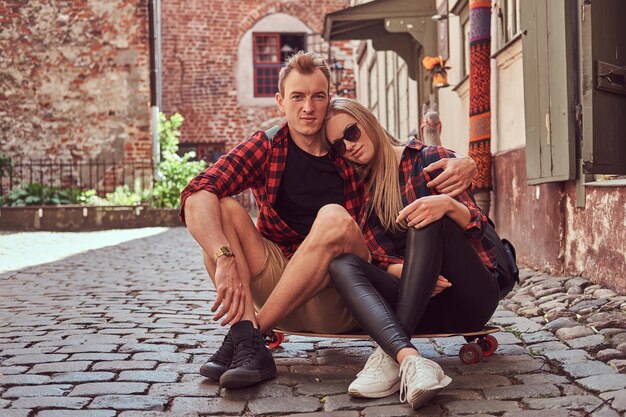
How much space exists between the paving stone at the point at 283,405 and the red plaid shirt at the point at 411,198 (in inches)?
27.6

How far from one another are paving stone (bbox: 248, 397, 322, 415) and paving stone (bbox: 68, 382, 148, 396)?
474 mm

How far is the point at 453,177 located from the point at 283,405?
3.57 ft

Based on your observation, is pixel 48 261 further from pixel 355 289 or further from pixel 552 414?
pixel 552 414

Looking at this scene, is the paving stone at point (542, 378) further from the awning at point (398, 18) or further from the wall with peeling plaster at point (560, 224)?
the awning at point (398, 18)

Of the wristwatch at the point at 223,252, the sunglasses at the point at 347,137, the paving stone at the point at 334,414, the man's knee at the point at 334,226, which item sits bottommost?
the paving stone at the point at 334,414

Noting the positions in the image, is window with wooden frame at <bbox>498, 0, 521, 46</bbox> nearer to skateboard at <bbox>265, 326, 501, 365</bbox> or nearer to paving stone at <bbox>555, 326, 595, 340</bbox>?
paving stone at <bbox>555, 326, 595, 340</bbox>

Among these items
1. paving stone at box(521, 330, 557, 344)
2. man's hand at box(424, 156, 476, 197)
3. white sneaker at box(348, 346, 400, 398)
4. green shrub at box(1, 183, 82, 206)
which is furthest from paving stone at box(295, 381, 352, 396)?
green shrub at box(1, 183, 82, 206)

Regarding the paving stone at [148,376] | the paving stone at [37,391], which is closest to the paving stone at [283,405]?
the paving stone at [148,376]

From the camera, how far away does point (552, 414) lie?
290 centimetres

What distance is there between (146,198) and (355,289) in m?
15.8

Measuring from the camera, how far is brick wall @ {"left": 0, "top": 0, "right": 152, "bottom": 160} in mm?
20219

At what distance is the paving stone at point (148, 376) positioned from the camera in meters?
3.60

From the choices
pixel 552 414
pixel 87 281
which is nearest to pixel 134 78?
pixel 87 281

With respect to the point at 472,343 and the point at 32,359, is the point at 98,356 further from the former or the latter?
the point at 472,343
